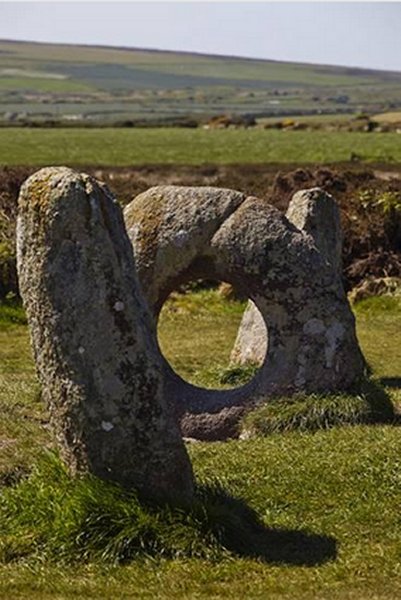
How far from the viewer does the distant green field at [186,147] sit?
75250 millimetres

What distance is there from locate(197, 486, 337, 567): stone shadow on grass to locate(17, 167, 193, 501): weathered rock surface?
1.55ft

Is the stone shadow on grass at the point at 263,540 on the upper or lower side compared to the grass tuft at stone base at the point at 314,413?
upper

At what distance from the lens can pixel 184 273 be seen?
19.9 metres

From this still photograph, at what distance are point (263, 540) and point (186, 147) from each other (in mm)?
78514

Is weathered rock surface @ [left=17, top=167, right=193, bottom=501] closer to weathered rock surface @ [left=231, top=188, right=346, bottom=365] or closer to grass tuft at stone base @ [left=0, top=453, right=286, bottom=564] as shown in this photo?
grass tuft at stone base @ [left=0, top=453, right=286, bottom=564]

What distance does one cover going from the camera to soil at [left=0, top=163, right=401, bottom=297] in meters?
37.1

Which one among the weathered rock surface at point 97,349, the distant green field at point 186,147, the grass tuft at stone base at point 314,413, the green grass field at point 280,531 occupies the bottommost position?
the distant green field at point 186,147

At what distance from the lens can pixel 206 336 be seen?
2931 centimetres

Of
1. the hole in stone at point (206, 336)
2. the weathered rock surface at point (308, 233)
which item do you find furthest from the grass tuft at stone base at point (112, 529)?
the weathered rock surface at point (308, 233)

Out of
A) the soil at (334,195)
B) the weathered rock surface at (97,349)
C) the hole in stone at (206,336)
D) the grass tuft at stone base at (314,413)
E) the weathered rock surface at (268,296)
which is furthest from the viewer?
the soil at (334,195)

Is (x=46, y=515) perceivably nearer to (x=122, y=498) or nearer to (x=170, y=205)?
(x=122, y=498)

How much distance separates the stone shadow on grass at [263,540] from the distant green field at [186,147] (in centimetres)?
5425

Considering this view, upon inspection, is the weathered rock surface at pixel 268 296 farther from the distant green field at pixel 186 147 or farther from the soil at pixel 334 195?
the distant green field at pixel 186 147

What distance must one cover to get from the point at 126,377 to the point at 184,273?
7.40 m
